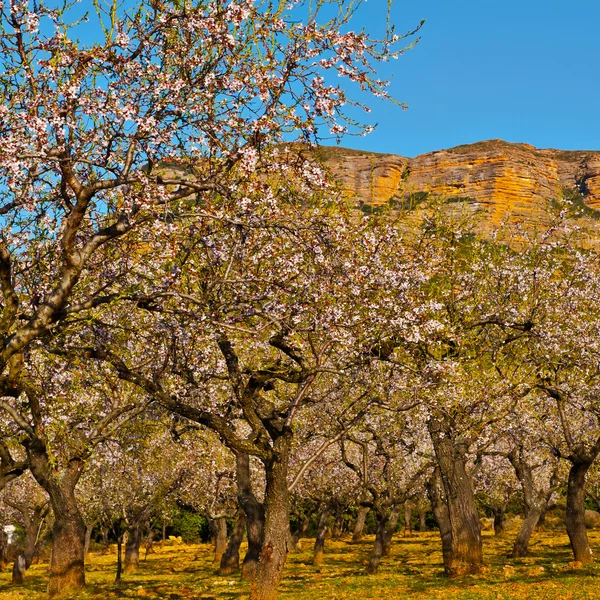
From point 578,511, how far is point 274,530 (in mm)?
16916

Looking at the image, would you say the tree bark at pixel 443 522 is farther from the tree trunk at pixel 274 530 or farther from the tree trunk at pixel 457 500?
the tree trunk at pixel 274 530

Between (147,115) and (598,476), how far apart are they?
48.4 m

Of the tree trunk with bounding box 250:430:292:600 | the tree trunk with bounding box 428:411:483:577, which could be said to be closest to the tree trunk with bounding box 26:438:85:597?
the tree trunk with bounding box 250:430:292:600

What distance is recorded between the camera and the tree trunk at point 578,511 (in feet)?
91.9

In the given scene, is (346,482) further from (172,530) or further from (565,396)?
(172,530)

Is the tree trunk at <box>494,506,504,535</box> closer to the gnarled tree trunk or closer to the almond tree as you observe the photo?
the gnarled tree trunk

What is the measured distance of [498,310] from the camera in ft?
82.1

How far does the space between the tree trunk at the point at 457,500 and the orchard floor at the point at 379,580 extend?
2.60ft

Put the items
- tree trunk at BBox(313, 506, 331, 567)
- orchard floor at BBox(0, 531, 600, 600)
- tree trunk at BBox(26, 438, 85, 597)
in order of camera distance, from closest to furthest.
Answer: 1. orchard floor at BBox(0, 531, 600, 600)
2. tree trunk at BBox(26, 438, 85, 597)
3. tree trunk at BBox(313, 506, 331, 567)

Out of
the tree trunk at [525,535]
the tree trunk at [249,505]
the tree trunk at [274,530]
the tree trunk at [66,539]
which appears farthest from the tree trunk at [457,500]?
the tree trunk at [66,539]

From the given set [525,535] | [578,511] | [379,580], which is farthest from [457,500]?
[525,535]

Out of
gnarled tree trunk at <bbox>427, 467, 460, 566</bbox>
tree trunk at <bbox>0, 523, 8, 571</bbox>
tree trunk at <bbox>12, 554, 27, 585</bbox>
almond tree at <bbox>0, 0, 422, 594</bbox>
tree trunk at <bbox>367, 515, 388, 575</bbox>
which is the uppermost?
almond tree at <bbox>0, 0, 422, 594</bbox>

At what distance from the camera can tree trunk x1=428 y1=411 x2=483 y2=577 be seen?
25.6 metres

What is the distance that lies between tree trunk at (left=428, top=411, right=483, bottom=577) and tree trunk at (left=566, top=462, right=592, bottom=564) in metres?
4.21
